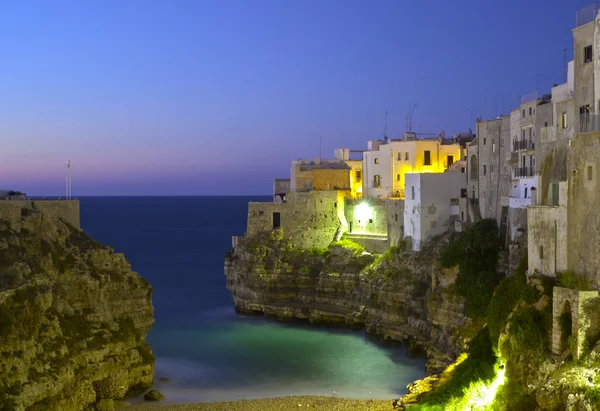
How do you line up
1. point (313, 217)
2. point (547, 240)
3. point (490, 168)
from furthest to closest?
point (313, 217) → point (490, 168) → point (547, 240)

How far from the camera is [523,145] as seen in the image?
42469mm

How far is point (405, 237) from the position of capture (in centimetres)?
5250

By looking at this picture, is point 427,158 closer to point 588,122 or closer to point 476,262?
point 476,262

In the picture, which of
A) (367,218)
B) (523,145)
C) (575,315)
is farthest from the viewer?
(367,218)

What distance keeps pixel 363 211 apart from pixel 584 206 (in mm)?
31100

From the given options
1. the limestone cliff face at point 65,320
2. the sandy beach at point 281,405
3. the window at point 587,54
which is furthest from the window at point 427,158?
the window at point 587,54

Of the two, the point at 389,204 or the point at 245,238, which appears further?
the point at 245,238

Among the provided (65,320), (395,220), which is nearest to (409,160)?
(395,220)

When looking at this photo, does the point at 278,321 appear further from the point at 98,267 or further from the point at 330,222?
the point at 98,267

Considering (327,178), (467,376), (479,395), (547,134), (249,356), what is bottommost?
(249,356)

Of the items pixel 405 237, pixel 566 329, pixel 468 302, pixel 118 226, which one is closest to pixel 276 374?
pixel 468 302

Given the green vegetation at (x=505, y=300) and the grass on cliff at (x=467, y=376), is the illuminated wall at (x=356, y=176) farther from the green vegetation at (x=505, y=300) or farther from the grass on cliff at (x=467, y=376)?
the grass on cliff at (x=467, y=376)

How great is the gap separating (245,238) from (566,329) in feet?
119

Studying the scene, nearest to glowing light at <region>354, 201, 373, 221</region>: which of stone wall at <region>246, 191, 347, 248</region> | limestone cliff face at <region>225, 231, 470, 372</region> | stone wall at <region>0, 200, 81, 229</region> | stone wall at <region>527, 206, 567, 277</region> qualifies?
stone wall at <region>246, 191, 347, 248</region>
